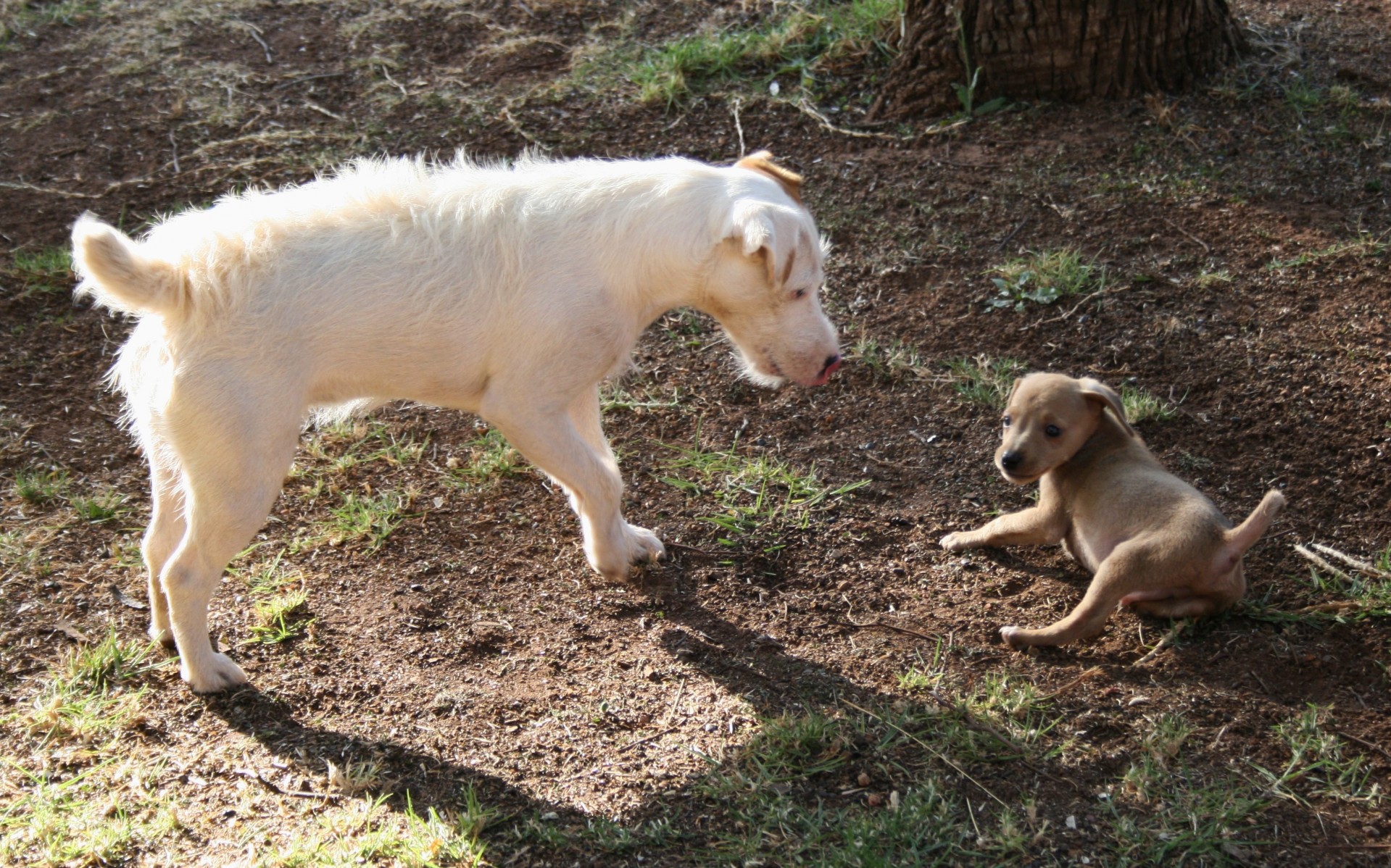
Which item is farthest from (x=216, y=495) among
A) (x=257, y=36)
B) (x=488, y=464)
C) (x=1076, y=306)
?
(x=257, y=36)

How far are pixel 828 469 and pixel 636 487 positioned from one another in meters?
0.83

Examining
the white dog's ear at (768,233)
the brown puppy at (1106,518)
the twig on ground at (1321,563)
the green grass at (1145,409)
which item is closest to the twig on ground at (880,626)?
the brown puppy at (1106,518)

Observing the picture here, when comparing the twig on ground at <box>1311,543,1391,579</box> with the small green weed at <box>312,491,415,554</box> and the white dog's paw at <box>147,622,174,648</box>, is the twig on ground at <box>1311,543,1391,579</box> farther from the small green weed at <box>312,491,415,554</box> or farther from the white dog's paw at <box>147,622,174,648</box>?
the white dog's paw at <box>147,622,174,648</box>

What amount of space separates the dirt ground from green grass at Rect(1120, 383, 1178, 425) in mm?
42

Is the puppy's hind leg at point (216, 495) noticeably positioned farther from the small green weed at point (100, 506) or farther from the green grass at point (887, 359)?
the green grass at point (887, 359)

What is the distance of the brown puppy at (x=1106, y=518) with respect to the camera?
150 inches

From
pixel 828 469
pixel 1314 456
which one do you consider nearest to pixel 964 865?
pixel 828 469

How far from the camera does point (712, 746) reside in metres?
3.72

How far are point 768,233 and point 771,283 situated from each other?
0.86 feet

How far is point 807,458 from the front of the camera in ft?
16.8

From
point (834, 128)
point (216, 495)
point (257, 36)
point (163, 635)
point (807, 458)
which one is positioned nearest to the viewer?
point (216, 495)

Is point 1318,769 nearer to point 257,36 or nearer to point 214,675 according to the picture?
point 214,675

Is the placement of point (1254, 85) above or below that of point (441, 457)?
above

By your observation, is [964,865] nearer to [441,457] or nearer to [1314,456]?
[1314,456]
